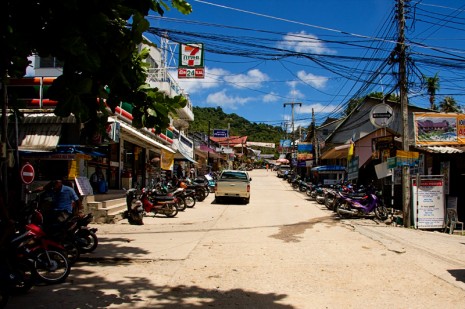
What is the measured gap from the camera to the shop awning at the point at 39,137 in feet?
43.8

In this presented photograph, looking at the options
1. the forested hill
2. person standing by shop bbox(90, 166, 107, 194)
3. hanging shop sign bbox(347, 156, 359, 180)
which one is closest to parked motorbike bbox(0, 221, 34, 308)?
person standing by shop bbox(90, 166, 107, 194)

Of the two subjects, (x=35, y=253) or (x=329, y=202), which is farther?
(x=329, y=202)

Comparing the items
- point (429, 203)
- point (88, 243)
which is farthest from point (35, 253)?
point (429, 203)

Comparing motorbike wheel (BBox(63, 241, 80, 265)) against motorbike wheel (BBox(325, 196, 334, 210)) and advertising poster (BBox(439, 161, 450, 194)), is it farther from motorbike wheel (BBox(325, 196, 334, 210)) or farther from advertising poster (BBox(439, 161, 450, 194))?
motorbike wheel (BBox(325, 196, 334, 210))

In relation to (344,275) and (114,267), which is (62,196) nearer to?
(114,267)

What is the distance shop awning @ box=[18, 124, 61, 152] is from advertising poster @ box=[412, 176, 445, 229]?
11884 mm

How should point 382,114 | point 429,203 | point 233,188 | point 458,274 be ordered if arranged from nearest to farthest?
point 458,274
point 429,203
point 382,114
point 233,188

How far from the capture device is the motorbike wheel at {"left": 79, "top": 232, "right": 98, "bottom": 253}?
848cm

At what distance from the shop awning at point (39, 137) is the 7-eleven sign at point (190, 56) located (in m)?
5.46

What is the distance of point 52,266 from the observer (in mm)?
6457

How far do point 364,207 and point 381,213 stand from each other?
0.65 metres

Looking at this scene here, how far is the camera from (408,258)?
326 inches

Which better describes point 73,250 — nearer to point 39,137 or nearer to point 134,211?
point 134,211

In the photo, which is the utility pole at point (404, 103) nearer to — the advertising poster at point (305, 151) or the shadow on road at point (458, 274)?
the shadow on road at point (458, 274)
